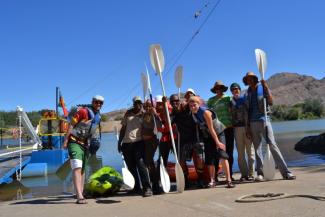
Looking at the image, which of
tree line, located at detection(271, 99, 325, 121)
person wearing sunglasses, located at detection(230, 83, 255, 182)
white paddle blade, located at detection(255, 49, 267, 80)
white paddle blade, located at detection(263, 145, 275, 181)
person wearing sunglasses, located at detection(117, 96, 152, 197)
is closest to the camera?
person wearing sunglasses, located at detection(117, 96, 152, 197)

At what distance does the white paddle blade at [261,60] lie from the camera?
291 inches

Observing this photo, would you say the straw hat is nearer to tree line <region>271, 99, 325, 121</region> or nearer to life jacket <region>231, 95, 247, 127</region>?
life jacket <region>231, 95, 247, 127</region>

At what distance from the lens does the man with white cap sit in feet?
20.2

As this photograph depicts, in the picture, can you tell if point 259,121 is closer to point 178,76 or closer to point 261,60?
point 261,60

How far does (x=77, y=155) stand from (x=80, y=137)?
0.95ft

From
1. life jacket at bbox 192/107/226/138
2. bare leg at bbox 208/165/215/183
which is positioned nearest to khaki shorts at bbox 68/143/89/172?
life jacket at bbox 192/107/226/138

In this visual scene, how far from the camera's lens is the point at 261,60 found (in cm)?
744

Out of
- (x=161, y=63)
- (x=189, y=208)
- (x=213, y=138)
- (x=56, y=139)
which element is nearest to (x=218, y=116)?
(x=213, y=138)

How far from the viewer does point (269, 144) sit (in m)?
7.09

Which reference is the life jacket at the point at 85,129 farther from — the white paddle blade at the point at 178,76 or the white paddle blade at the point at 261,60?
the white paddle blade at the point at 261,60

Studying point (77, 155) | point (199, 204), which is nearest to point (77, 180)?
point (77, 155)

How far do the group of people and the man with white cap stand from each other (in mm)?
15

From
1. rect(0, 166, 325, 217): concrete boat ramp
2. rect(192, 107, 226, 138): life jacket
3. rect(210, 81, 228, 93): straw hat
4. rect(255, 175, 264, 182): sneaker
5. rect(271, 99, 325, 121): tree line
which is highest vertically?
rect(271, 99, 325, 121): tree line

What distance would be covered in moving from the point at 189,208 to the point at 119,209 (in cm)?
97
